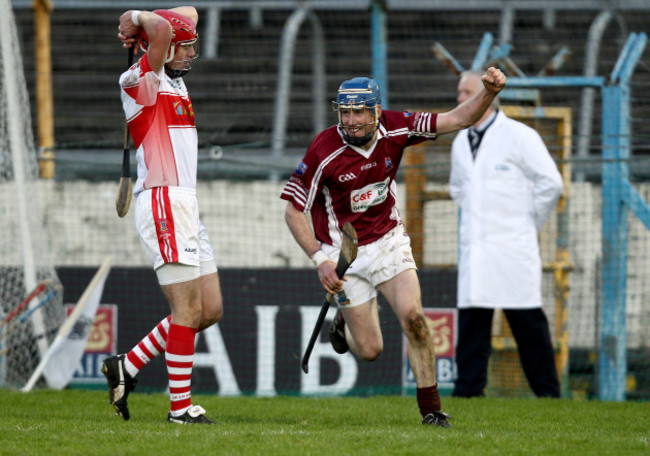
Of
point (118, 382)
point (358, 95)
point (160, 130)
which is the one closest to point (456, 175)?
point (358, 95)

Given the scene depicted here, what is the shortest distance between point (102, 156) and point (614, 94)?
490 cm

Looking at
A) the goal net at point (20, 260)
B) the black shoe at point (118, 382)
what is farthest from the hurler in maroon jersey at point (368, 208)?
the goal net at point (20, 260)

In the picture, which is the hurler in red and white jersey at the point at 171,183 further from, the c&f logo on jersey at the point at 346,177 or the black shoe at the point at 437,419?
the black shoe at the point at 437,419

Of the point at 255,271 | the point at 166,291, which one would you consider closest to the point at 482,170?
the point at 255,271

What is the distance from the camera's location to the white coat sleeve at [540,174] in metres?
7.90

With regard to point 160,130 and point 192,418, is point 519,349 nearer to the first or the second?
point 192,418

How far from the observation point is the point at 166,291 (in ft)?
19.6

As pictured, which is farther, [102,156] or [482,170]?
[102,156]

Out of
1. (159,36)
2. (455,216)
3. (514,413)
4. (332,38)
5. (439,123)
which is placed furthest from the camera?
(332,38)

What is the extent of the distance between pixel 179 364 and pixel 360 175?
4.80 ft

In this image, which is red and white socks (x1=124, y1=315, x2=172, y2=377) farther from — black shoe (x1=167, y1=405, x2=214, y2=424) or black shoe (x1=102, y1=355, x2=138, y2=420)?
black shoe (x1=167, y1=405, x2=214, y2=424)

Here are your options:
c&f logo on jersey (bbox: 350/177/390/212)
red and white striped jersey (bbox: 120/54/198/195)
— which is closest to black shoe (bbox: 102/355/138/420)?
red and white striped jersey (bbox: 120/54/198/195)

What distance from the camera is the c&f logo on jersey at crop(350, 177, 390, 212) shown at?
625 centimetres

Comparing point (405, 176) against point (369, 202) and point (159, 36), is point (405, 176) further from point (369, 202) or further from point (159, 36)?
point (159, 36)
